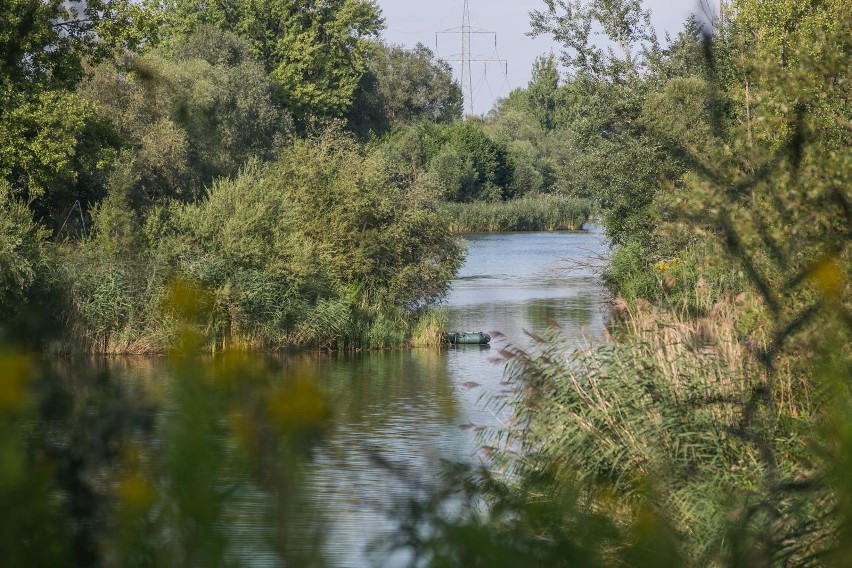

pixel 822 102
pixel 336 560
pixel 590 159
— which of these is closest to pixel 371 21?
pixel 590 159

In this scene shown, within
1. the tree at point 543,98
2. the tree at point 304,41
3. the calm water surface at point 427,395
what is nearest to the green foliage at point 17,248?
the calm water surface at point 427,395

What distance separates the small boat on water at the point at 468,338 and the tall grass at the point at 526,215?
4318cm

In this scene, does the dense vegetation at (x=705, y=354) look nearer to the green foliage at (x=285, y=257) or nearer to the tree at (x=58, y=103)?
the green foliage at (x=285, y=257)

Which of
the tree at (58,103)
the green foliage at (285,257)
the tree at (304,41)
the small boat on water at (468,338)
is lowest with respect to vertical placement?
the small boat on water at (468,338)

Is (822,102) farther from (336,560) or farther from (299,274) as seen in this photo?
(299,274)

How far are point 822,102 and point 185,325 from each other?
419 inches

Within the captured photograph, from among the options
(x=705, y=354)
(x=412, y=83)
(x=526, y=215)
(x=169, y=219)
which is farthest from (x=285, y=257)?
(x=412, y=83)

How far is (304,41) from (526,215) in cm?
1954

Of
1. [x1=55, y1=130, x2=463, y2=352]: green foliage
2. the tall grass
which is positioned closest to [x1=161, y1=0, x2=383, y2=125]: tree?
the tall grass

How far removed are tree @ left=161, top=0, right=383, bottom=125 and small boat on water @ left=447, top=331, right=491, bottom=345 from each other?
106 feet

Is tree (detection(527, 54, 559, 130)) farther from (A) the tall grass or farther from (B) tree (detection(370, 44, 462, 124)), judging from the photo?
(A) the tall grass

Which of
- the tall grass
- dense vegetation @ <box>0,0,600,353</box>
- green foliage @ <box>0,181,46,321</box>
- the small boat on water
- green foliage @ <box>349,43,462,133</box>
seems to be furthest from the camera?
green foliage @ <box>349,43,462,133</box>

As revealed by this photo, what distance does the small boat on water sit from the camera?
27.0m

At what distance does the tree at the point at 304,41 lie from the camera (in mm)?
59094
